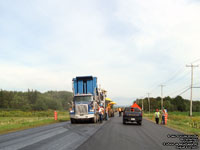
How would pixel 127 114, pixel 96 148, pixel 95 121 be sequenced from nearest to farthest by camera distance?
pixel 96 148 → pixel 127 114 → pixel 95 121

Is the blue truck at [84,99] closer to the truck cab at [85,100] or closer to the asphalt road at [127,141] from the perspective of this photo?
the truck cab at [85,100]

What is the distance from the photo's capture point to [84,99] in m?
24.1

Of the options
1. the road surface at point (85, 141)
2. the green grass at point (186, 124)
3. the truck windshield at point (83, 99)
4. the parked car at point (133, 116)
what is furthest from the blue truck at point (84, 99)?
the road surface at point (85, 141)

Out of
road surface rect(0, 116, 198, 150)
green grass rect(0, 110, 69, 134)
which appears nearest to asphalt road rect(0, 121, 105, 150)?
road surface rect(0, 116, 198, 150)

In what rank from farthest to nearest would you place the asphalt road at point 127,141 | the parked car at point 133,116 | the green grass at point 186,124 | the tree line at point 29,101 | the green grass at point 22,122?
the tree line at point 29,101 < the parked car at point 133,116 < the green grass at point 22,122 < the green grass at point 186,124 < the asphalt road at point 127,141

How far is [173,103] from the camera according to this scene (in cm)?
15375

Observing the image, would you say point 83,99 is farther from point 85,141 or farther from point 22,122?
point 85,141

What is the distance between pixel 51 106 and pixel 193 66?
82.4m

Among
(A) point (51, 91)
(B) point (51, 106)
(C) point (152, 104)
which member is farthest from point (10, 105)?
(C) point (152, 104)

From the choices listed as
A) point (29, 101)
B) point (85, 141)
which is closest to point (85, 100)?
point (85, 141)

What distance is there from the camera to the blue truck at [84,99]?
23.5m

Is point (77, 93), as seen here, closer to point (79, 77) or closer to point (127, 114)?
point (79, 77)

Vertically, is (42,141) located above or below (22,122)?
above

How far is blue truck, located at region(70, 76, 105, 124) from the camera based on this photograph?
23547 millimetres
